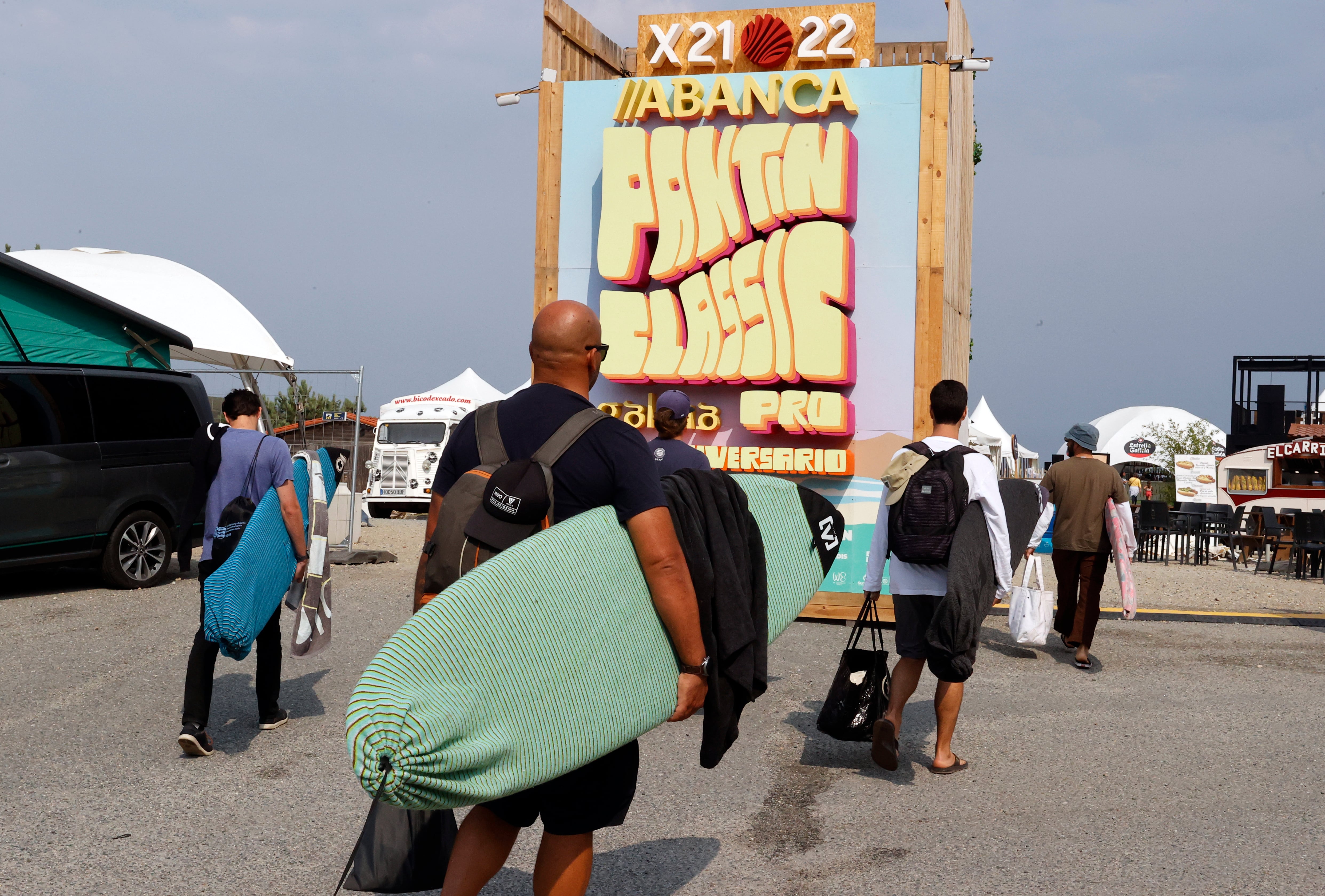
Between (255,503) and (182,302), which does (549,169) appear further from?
(182,302)

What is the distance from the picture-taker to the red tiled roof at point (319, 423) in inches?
595

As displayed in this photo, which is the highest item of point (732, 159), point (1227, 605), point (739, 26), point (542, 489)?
point (739, 26)

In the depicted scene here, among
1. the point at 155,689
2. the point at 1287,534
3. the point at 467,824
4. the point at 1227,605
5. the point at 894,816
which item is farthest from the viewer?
the point at 1287,534

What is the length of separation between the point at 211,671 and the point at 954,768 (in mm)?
3469

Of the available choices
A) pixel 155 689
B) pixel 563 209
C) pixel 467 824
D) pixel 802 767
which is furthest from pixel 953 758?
pixel 563 209

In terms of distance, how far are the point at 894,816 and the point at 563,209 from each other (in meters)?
7.15

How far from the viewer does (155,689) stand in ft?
21.0

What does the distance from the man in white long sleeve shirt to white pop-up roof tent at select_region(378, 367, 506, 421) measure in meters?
18.0

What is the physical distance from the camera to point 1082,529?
26.0 feet

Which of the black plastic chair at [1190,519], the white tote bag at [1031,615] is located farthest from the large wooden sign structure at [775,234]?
the black plastic chair at [1190,519]

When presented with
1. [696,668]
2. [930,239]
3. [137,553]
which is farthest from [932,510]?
[137,553]

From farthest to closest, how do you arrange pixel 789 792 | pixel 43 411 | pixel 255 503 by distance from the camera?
pixel 43 411
pixel 255 503
pixel 789 792

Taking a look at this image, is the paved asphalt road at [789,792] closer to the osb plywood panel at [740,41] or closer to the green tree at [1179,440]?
the osb plywood panel at [740,41]

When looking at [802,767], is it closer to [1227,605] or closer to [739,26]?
[739,26]
